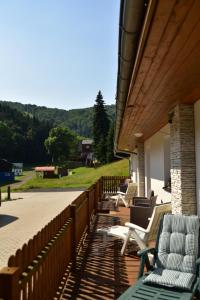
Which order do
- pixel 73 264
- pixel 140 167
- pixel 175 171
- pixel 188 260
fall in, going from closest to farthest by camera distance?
pixel 188 260, pixel 73 264, pixel 175 171, pixel 140 167

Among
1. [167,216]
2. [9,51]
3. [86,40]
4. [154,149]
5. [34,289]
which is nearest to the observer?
[34,289]

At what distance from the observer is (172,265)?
4062 mm

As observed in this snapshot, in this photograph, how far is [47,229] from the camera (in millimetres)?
3699

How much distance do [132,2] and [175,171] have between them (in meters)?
4.36

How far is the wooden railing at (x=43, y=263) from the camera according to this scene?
91.2 inches

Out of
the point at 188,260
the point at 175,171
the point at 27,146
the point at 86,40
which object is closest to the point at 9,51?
the point at 86,40

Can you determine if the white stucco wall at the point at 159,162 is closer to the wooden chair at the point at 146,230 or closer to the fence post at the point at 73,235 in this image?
the wooden chair at the point at 146,230

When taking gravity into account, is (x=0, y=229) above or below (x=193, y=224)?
below

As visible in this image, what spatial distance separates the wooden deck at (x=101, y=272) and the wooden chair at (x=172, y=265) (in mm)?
685

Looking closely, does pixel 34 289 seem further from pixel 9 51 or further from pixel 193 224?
pixel 9 51

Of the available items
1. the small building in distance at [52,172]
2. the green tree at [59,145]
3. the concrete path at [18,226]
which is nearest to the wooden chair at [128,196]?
the concrete path at [18,226]

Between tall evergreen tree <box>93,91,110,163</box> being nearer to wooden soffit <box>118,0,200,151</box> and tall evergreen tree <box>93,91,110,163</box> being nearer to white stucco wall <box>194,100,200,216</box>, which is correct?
white stucco wall <box>194,100,200,216</box>

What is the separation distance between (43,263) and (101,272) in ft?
7.18

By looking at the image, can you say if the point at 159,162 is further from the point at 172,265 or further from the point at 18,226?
the point at 172,265
